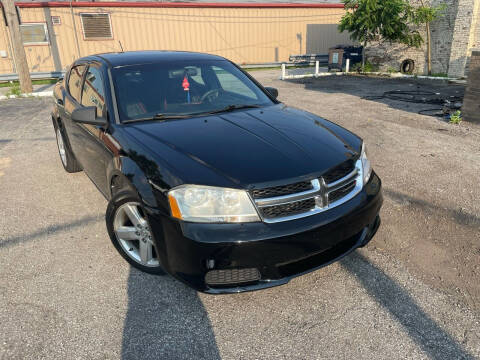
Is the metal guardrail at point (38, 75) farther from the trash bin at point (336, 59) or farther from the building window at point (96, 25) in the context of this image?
the trash bin at point (336, 59)

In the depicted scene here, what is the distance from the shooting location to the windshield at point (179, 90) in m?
3.24

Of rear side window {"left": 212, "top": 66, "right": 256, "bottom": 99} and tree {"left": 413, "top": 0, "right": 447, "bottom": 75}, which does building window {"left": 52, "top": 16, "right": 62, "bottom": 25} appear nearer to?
tree {"left": 413, "top": 0, "right": 447, "bottom": 75}

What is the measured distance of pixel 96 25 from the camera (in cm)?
1906

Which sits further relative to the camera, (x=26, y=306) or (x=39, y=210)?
(x=39, y=210)

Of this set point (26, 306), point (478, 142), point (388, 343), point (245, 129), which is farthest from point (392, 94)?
point (26, 306)

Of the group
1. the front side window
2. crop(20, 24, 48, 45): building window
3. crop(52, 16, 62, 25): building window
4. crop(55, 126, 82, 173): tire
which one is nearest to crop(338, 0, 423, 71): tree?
crop(52, 16, 62, 25): building window

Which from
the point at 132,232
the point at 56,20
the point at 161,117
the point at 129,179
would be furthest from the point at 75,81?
the point at 56,20

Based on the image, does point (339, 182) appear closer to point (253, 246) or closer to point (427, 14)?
point (253, 246)

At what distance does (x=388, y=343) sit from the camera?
221cm

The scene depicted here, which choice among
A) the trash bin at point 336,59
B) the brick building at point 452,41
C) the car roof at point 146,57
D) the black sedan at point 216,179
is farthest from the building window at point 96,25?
the black sedan at point 216,179

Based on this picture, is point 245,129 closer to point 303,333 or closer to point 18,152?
point 303,333

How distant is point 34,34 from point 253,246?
20.6 m

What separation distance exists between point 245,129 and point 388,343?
5.90 feet

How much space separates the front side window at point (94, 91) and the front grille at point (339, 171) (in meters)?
2.05
